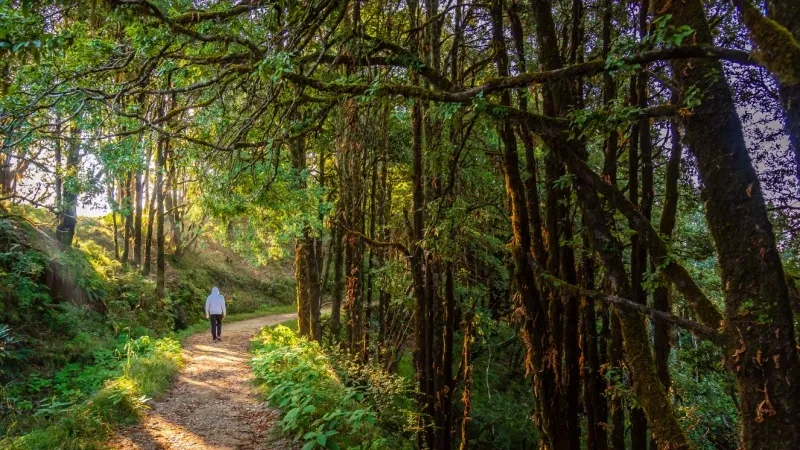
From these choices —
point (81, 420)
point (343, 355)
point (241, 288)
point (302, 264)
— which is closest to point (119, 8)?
point (81, 420)

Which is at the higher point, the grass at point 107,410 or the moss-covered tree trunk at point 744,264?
the moss-covered tree trunk at point 744,264

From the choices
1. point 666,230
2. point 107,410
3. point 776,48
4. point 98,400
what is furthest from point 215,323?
point 776,48

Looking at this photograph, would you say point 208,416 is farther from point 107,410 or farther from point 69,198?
point 69,198

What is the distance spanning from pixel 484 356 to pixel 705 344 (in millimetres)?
7424

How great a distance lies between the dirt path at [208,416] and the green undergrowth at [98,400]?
248 millimetres

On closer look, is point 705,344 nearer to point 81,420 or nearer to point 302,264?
point 302,264

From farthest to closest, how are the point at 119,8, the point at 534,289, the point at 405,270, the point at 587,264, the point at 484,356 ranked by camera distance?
1. the point at 484,356
2. the point at 405,270
3. the point at 587,264
4. the point at 534,289
5. the point at 119,8

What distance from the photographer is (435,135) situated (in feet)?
26.1

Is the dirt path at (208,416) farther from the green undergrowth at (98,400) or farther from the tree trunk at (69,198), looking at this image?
the tree trunk at (69,198)

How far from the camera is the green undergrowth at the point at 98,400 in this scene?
5469 mm

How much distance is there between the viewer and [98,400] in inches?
263

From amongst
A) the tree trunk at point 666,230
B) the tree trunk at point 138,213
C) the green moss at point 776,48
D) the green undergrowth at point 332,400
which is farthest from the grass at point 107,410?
the tree trunk at point 138,213

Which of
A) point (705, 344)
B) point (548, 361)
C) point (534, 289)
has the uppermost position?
point (534, 289)

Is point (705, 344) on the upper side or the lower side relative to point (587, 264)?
lower
